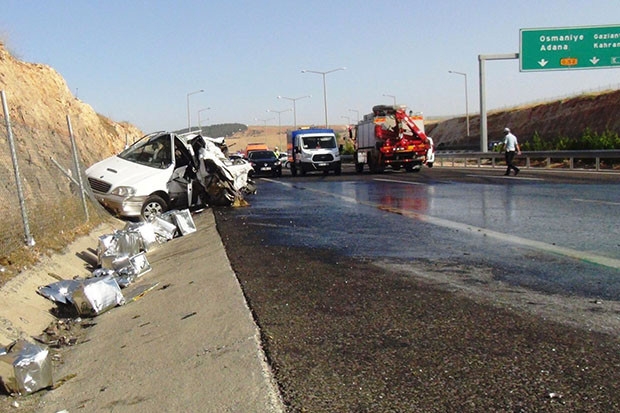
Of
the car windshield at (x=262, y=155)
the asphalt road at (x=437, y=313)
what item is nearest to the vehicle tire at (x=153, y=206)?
the asphalt road at (x=437, y=313)

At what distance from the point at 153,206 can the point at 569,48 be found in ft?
84.5

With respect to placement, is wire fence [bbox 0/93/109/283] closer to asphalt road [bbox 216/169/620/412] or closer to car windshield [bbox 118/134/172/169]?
car windshield [bbox 118/134/172/169]

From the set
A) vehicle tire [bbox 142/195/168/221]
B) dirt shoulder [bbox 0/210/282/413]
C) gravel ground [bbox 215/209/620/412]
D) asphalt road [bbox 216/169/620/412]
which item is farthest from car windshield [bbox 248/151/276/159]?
gravel ground [bbox 215/209/620/412]

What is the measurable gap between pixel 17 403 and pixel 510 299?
3.79 metres

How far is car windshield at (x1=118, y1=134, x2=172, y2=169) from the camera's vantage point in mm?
15703

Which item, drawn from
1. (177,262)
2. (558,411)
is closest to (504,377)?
(558,411)

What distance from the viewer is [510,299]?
18.9 ft

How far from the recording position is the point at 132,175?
14.8m

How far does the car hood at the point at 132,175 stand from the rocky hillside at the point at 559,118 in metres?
54.4

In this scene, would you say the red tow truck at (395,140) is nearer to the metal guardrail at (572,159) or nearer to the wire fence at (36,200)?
the metal guardrail at (572,159)

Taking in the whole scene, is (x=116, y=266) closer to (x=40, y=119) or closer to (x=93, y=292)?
(x=93, y=292)

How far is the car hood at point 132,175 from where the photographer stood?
574 inches

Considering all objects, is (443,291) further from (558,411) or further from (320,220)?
(320,220)

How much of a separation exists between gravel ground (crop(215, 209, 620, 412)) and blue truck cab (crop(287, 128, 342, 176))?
95.1 feet
